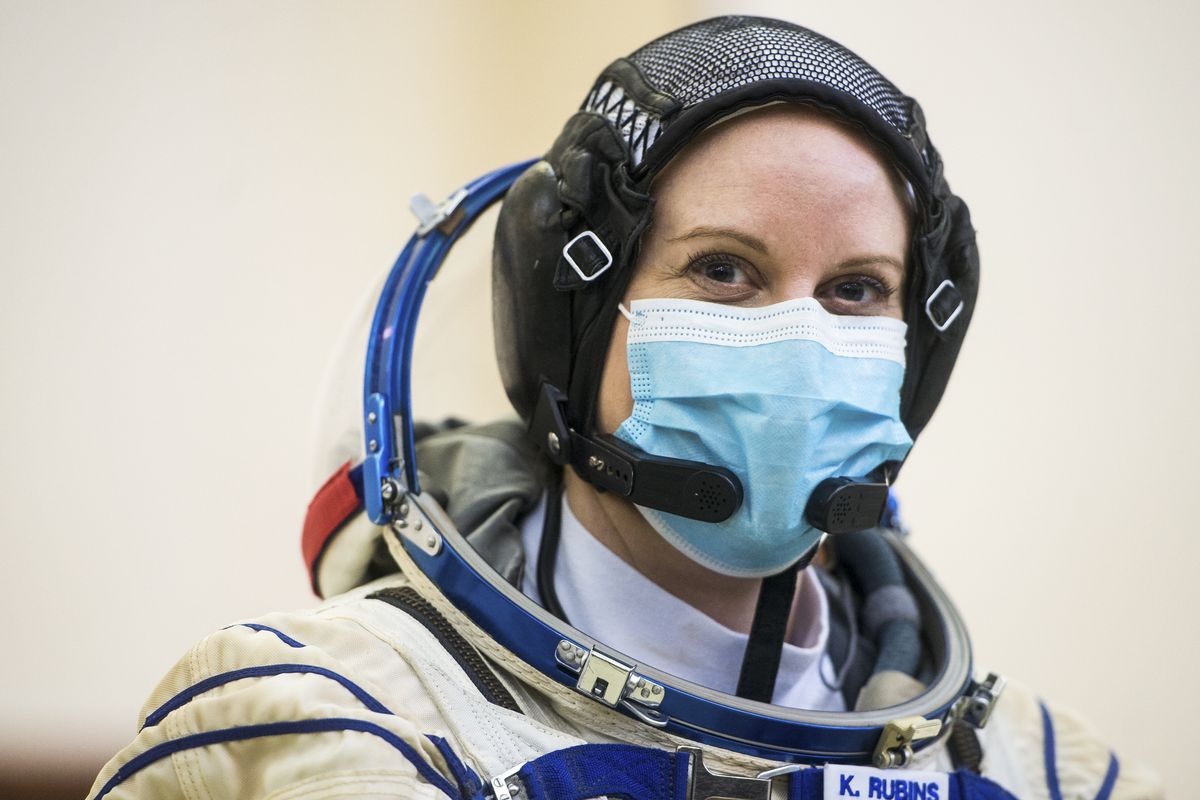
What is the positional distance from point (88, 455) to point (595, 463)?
1564mm

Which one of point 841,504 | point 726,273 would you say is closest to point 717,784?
point 841,504

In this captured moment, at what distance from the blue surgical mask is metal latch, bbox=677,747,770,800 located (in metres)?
0.23

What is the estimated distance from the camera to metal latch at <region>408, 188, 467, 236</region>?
1.51 meters

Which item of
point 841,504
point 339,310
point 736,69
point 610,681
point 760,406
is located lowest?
point 339,310

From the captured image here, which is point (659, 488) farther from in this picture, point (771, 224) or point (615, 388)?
point (771, 224)

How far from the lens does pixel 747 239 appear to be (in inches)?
48.9

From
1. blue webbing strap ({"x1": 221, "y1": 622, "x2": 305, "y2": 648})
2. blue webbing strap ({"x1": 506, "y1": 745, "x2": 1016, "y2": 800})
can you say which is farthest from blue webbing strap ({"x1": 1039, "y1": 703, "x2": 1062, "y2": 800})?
blue webbing strap ({"x1": 221, "y1": 622, "x2": 305, "y2": 648})

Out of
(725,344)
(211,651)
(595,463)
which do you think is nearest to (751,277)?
(725,344)

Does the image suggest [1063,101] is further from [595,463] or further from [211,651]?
[211,651]

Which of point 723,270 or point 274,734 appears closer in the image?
point 274,734

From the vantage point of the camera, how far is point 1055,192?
2545 mm

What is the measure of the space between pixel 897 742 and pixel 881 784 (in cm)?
Result: 6

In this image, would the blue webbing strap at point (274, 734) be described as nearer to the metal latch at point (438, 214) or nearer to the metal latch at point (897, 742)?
the metal latch at point (897, 742)

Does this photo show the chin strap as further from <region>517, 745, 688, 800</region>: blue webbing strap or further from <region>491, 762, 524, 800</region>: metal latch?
<region>491, 762, 524, 800</region>: metal latch
